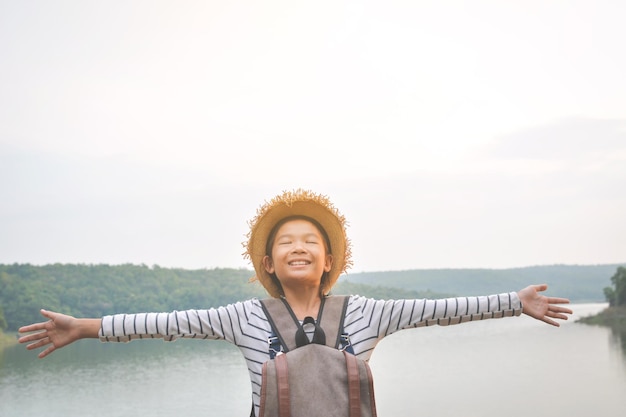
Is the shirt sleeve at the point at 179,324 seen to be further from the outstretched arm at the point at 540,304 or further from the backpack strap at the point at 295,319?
the outstretched arm at the point at 540,304

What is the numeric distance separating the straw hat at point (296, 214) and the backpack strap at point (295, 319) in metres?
0.17

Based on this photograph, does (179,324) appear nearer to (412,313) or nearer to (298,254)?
(298,254)

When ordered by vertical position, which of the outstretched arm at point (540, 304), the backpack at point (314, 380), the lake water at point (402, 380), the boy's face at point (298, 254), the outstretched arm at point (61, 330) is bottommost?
the lake water at point (402, 380)

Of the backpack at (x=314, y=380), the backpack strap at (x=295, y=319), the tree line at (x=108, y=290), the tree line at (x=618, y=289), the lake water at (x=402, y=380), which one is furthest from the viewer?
the tree line at (x=108, y=290)

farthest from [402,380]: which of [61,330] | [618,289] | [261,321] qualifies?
[61,330]

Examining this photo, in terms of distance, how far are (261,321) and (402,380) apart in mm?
33488

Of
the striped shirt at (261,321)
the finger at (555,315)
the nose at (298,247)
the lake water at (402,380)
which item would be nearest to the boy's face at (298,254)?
the nose at (298,247)

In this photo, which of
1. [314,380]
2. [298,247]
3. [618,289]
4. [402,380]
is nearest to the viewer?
[314,380]

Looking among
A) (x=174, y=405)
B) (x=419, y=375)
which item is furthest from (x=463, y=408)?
(x=174, y=405)

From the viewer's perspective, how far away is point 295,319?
2.56 metres

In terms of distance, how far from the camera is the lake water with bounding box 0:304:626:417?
94.0 feet

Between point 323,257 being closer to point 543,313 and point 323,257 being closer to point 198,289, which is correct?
point 543,313

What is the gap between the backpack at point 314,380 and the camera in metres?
2.35

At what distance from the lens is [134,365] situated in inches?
1780
